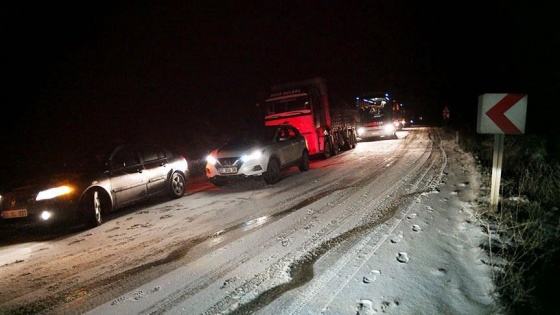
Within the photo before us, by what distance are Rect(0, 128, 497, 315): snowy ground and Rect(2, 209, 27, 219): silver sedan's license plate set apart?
0.58m

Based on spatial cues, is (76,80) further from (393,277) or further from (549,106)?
→ (549,106)

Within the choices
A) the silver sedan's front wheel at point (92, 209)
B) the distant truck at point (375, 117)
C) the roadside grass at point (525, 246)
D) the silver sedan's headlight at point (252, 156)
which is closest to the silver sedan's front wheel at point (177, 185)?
the silver sedan's headlight at point (252, 156)

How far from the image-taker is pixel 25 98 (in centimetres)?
1689

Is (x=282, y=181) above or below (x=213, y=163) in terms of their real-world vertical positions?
below

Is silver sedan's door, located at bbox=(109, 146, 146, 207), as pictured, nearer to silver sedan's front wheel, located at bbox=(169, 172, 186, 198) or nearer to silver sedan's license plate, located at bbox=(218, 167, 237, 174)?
silver sedan's front wheel, located at bbox=(169, 172, 186, 198)

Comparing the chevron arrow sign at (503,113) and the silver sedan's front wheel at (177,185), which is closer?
the chevron arrow sign at (503,113)

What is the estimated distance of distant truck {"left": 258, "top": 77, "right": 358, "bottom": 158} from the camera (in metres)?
15.0

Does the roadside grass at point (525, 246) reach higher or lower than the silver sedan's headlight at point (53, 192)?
lower

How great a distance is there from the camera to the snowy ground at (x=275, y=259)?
3.71 meters

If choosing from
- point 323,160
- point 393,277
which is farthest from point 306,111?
point 393,277

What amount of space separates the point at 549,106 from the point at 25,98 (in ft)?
102

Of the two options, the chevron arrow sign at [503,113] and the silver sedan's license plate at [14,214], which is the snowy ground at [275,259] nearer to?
the silver sedan's license plate at [14,214]

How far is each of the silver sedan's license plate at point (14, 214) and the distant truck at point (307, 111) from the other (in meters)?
9.99

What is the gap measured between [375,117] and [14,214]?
2263 centimetres
